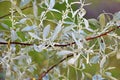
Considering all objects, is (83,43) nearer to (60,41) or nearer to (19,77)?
(60,41)

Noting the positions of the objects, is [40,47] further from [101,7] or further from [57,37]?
[101,7]

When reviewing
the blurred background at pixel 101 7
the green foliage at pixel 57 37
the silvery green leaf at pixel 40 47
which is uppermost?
the blurred background at pixel 101 7

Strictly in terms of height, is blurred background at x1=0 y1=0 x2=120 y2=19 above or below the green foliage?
above

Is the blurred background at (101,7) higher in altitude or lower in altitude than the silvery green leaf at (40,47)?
higher

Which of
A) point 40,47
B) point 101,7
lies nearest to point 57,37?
point 40,47

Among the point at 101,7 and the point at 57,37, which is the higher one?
the point at 101,7

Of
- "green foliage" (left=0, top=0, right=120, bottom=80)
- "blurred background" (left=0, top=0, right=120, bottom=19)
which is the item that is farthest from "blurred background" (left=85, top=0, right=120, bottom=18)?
"green foliage" (left=0, top=0, right=120, bottom=80)

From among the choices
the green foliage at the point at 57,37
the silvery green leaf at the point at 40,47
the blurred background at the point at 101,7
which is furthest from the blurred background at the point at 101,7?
the silvery green leaf at the point at 40,47

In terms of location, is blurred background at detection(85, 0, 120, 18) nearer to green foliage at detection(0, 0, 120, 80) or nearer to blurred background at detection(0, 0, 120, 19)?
blurred background at detection(0, 0, 120, 19)

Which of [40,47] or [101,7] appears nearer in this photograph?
[40,47]

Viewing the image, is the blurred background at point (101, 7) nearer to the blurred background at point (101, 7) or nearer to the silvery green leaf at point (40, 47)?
the blurred background at point (101, 7)

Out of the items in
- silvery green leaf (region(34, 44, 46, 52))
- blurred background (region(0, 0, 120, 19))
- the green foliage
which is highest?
blurred background (region(0, 0, 120, 19))
